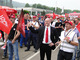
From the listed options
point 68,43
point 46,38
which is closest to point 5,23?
point 46,38

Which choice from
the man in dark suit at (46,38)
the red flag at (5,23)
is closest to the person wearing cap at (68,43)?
the man in dark suit at (46,38)

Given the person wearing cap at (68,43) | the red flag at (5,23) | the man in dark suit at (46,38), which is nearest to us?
the person wearing cap at (68,43)

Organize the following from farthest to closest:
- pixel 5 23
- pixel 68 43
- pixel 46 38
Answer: pixel 5 23, pixel 46 38, pixel 68 43

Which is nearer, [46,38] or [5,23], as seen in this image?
[46,38]

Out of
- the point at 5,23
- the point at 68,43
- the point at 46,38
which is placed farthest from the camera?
the point at 5,23

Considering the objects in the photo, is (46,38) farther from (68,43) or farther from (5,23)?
(5,23)

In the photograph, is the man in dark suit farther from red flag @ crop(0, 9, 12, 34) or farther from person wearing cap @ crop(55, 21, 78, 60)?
red flag @ crop(0, 9, 12, 34)

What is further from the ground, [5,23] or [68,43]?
[5,23]

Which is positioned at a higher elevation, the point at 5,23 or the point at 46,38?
the point at 5,23

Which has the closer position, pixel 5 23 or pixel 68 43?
pixel 68 43

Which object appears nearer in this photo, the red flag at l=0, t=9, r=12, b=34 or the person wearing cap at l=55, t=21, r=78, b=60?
the person wearing cap at l=55, t=21, r=78, b=60

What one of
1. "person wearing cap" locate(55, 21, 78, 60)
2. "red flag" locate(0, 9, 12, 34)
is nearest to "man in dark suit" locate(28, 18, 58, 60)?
"person wearing cap" locate(55, 21, 78, 60)

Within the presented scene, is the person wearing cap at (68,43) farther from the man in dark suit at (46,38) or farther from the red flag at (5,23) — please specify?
the red flag at (5,23)

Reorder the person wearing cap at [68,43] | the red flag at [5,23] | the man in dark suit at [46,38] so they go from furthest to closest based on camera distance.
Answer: the red flag at [5,23] → the man in dark suit at [46,38] → the person wearing cap at [68,43]
